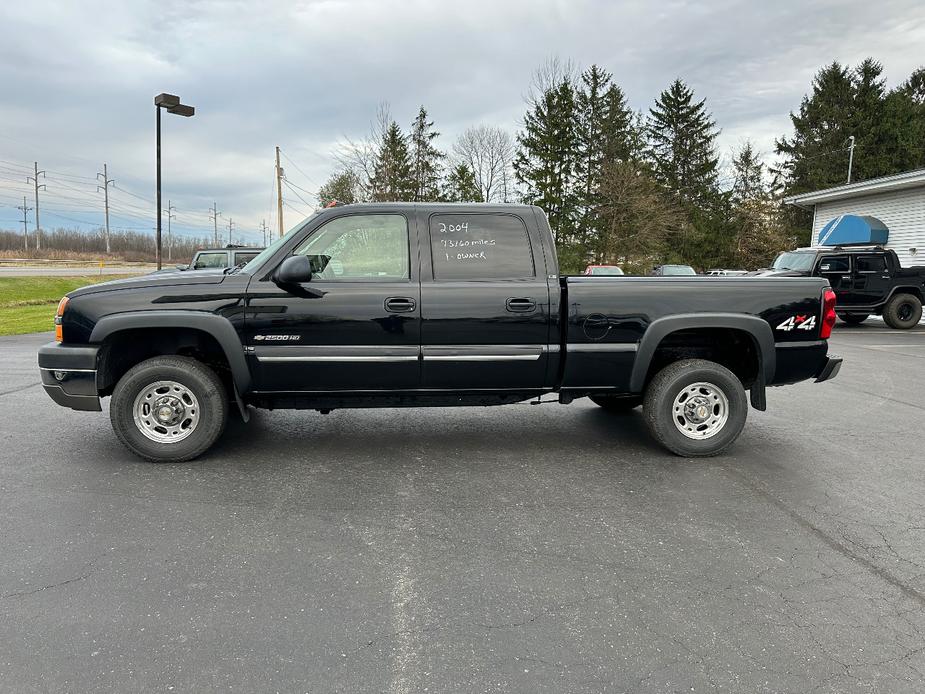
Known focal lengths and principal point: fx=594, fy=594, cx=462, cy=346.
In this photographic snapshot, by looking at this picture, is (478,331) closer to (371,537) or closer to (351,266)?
(351,266)

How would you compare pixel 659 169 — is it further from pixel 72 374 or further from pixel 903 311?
pixel 72 374

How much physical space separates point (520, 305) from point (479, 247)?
0.57 metres

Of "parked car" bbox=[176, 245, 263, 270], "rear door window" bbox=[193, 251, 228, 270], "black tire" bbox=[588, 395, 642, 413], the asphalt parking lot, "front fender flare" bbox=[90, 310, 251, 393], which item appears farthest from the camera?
"rear door window" bbox=[193, 251, 228, 270]

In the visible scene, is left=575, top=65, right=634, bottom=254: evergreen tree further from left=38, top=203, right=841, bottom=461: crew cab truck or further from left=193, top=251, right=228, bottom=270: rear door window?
left=38, top=203, right=841, bottom=461: crew cab truck

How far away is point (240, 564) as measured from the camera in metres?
3.05

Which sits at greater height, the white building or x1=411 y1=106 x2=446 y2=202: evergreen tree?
x1=411 y1=106 x2=446 y2=202: evergreen tree

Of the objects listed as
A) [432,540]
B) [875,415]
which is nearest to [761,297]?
[875,415]

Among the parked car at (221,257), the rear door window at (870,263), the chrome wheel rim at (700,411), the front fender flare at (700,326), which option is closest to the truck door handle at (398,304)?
the front fender flare at (700,326)

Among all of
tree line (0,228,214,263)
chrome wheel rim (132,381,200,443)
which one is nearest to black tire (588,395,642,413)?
chrome wheel rim (132,381,200,443)

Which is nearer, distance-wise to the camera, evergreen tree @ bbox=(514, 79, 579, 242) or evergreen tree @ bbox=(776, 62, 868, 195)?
evergreen tree @ bbox=(514, 79, 579, 242)

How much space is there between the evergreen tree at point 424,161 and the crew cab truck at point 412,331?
37023 millimetres

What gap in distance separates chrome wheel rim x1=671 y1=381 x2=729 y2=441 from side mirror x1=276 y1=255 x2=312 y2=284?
120 inches

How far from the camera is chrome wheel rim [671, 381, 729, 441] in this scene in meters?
4.80

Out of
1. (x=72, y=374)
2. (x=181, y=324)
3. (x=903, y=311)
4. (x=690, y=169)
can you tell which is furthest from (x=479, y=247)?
(x=690, y=169)
